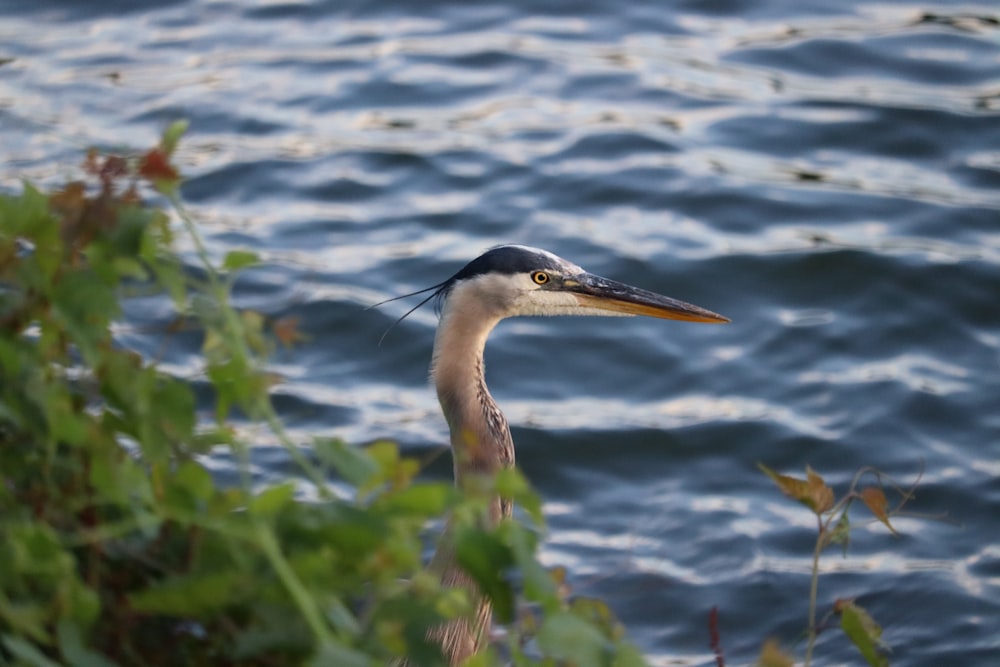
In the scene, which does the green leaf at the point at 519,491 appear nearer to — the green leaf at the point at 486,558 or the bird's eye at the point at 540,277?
the green leaf at the point at 486,558

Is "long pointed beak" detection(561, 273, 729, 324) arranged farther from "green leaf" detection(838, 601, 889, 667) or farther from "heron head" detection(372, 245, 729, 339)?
"green leaf" detection(838, 601, 889, 667)

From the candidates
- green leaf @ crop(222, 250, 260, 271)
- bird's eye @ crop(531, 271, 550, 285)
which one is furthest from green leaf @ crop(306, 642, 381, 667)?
bird's eye @ crop(531, 271, 550, 285)

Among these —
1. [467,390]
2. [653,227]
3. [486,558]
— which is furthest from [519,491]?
[653,227]

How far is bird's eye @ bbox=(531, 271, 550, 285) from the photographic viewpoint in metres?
4.34

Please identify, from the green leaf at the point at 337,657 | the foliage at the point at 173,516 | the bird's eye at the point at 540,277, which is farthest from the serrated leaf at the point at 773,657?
the bird's eye at the point at 540,277

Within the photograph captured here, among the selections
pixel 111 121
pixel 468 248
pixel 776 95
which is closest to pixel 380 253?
pixel 468 248

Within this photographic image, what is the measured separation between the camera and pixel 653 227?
7773 millimetres

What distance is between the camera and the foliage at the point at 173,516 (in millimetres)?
1660

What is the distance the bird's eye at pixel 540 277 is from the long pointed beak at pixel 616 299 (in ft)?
0.23

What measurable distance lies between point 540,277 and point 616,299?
11.9 inches

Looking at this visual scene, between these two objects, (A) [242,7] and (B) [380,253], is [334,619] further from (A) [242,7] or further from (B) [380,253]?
(A) [242,7]

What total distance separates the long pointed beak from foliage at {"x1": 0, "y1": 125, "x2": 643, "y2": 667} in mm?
2496

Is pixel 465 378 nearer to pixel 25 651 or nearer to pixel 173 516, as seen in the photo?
pixel 173 516

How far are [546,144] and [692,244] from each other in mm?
1427
